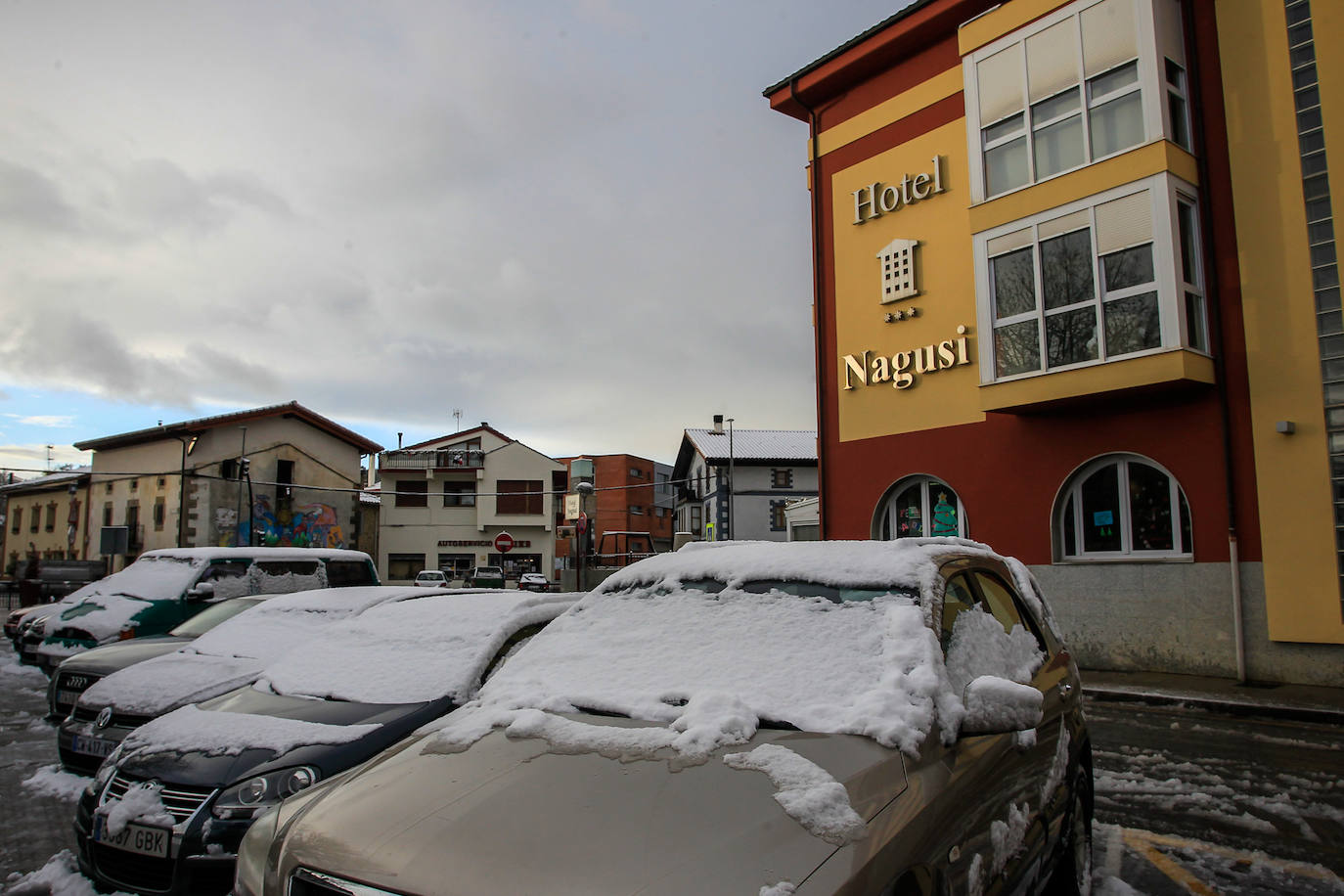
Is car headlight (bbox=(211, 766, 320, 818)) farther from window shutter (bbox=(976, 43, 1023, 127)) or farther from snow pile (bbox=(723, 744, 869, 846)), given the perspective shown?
window shutter (bbox=(976, 43, 1023, 127))

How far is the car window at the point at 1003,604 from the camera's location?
351 cm

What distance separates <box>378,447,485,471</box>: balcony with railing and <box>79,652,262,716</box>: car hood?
50224 millimetres

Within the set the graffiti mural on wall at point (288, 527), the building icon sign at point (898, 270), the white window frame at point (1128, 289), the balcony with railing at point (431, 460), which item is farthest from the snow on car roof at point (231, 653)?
the balcony with railing at point (431, 460)

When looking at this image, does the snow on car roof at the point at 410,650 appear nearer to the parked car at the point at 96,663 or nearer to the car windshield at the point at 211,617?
the parked car at the point at 96,663

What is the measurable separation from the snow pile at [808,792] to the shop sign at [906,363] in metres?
13.2

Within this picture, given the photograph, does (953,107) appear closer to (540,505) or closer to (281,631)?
(281,631)

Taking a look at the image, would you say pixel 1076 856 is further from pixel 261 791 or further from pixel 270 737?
pixel 270 737

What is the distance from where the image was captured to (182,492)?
34.5 m

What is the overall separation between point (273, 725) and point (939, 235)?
1405 cm

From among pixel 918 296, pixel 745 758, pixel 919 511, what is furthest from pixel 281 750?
pixel 918 296

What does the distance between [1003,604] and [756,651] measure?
1384mm

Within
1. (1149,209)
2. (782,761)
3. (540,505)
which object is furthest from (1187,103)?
(540,505)

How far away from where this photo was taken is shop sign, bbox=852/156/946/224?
15172mm

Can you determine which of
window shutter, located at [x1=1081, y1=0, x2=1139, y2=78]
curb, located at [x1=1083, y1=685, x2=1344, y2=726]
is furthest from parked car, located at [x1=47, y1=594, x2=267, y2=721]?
window shutter, located at [x1=1081, y1=0, x2=1139, y2=78]
